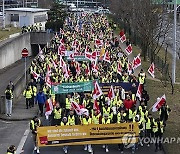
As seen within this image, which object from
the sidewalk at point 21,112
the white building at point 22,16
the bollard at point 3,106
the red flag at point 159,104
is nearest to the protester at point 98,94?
the red flag at point 159,104

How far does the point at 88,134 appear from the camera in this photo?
62.6 feet

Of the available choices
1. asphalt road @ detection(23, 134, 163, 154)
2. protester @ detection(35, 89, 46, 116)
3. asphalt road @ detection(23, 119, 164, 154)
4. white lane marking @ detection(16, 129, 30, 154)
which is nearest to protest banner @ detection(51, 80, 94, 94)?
protester @ detection(35, 89, 46, 116)

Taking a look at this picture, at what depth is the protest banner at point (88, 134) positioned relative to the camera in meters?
18.9

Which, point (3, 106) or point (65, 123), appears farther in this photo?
point (3, 106)

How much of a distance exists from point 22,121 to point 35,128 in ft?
17.2

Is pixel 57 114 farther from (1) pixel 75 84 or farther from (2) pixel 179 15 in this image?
(2) pixel 179 15

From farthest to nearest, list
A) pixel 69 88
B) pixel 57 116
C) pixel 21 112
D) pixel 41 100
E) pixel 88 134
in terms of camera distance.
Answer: pixel 21 112
pixel 69 88
pixel 41 100
pixel 57 116
pixel 88 134

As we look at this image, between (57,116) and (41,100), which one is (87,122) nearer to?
(57,116)

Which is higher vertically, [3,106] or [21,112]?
[3,106]

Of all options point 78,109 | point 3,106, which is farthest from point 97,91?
point 3,106

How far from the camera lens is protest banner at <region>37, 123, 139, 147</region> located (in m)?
18.9

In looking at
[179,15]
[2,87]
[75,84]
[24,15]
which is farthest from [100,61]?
[179,15]

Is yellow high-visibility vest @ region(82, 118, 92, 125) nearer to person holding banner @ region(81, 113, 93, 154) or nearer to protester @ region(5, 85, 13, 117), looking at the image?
person holding banner @ region(81, 113, 93, 154)

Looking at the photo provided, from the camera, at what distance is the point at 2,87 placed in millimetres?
35344
